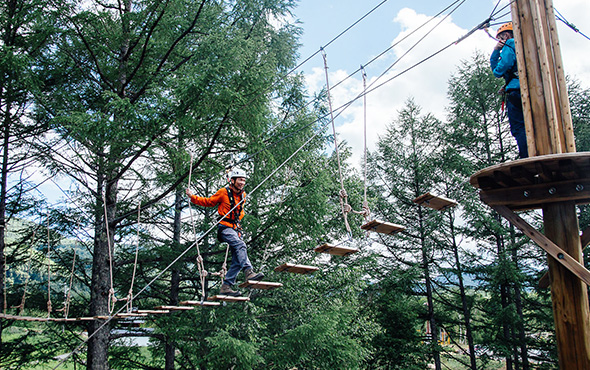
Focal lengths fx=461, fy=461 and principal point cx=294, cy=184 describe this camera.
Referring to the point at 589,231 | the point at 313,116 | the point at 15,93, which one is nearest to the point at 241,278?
the point at 313,116

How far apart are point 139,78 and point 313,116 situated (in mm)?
4001

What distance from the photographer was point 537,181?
4.07 meters

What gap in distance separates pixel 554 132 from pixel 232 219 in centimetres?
383

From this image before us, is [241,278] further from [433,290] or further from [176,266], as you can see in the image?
[433,290]

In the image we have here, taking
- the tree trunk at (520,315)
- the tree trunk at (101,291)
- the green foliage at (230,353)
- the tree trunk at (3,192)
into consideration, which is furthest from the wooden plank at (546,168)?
the tree trunk at (520,315)

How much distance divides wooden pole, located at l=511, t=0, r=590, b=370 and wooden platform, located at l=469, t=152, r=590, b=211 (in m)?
0.13

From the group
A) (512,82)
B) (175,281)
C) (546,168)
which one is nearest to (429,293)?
(175,281)

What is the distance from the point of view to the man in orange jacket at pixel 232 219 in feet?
19.6

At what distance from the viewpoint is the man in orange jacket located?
5.97 m

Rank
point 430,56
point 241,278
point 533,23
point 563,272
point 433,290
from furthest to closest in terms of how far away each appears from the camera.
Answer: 1. point 433,290
2. point 241,278
3. point 430,56
4. point 533,23
5. point 563,272

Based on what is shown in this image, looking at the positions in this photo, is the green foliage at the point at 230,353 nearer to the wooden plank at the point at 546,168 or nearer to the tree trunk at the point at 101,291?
the tree trunk at the point at 101,291

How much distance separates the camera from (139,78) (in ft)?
32.8

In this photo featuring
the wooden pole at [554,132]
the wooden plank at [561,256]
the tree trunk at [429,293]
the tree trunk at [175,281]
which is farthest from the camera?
the tree trunk at [429,293]

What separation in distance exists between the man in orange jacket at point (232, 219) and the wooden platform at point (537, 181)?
9.66 ft
